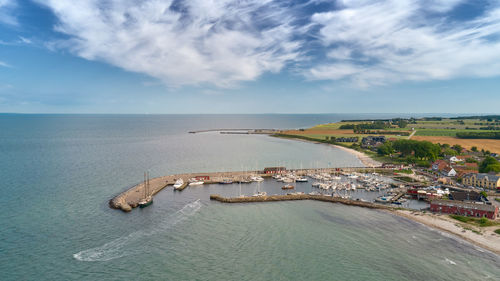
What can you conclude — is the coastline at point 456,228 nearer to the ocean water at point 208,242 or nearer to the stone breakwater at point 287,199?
the ocean water at point 208,242

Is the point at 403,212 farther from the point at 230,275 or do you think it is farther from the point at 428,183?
the point at 230,275

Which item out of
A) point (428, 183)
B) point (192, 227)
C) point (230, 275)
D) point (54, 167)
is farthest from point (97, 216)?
point (428, 183)

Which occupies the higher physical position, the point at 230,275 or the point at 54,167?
the point at 54,167

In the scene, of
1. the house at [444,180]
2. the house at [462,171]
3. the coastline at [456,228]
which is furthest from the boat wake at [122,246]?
the house at [462,171]

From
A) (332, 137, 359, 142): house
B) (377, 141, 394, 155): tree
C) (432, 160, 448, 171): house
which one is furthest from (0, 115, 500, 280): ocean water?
(332, 137, 359, 142): house

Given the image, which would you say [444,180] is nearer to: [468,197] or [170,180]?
[468,197]
